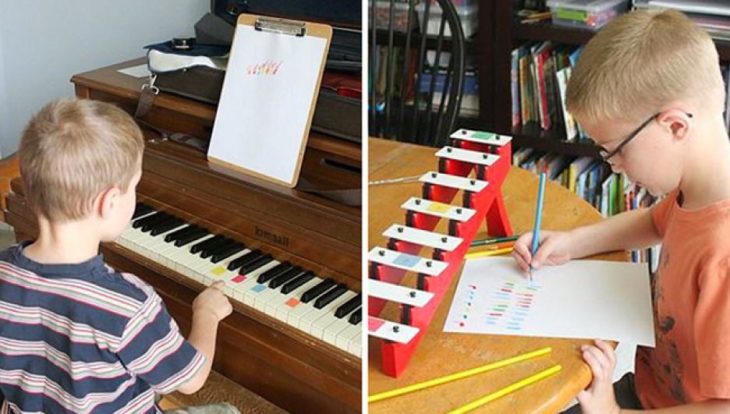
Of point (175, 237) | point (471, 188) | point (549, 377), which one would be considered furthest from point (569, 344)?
point (175, 237)

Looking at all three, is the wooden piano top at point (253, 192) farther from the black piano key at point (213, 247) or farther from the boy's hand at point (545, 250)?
the boy's hand at point (545, 250)

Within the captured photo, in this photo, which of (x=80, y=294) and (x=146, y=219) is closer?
(x=80, y=294)

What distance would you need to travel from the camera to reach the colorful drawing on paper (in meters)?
1.01

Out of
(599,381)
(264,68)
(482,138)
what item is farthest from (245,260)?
(599,381)

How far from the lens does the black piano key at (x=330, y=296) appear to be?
106cm

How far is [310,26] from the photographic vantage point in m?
1.02

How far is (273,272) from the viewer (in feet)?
3.66

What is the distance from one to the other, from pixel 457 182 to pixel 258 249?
0.28 metres

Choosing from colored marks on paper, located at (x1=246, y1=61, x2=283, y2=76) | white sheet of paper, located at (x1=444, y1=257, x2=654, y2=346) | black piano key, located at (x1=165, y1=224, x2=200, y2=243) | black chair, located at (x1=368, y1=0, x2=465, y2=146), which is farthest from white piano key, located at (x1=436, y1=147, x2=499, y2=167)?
black chair, located at (x1=368, y1=0, x2=465, y2=146)

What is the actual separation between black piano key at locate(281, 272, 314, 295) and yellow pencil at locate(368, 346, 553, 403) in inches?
9.7

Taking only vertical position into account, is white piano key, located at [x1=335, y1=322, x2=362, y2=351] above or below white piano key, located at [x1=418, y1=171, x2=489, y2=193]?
below

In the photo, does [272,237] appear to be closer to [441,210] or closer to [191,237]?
[191,237]

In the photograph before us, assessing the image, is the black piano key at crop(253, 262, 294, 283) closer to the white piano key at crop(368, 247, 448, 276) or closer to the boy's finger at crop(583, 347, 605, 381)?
the white piano key at crop(368, 247, 448, 276)

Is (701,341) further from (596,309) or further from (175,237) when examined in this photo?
(175,237)
